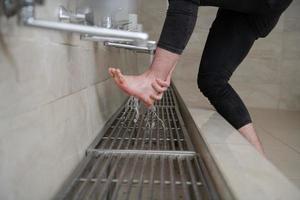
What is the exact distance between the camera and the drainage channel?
24.8 inches

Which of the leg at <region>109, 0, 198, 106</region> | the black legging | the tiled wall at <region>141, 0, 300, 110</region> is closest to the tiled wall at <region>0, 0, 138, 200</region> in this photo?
the leg at <region>109, 0, 198, 106</region>

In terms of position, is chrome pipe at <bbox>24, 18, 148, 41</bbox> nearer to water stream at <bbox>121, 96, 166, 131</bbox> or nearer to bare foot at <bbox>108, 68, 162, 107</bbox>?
bare foot at <bbox>108, 68, 162, 107</bbox>

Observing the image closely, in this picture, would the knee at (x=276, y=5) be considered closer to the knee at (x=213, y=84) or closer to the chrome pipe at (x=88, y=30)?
the knee at (x=213, y=84)

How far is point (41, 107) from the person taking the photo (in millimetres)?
553

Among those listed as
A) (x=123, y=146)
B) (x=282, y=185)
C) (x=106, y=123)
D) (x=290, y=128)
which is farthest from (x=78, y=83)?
(x=290, y=128)

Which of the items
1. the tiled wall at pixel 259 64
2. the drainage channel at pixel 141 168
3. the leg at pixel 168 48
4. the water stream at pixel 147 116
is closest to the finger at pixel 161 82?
the leg at pixel 168 48

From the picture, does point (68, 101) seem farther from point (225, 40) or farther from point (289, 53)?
point (289, 53)

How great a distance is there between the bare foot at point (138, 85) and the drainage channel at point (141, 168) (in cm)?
15

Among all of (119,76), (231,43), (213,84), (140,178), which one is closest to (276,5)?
(231,43)

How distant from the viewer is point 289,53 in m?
2.98

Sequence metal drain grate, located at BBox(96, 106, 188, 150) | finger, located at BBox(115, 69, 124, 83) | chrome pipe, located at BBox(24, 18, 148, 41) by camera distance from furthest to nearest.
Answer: metal drain grate, located at BBox(96, 106, 188, 150)
finger, located at BBox(115, 69, 124, 83)
chrome pipe, located at BBox(24, 18, 148, 41)

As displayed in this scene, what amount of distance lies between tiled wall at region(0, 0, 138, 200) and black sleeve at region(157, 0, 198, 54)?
225 millimetres

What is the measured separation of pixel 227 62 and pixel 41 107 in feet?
2.53

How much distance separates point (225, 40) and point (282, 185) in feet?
2.08
